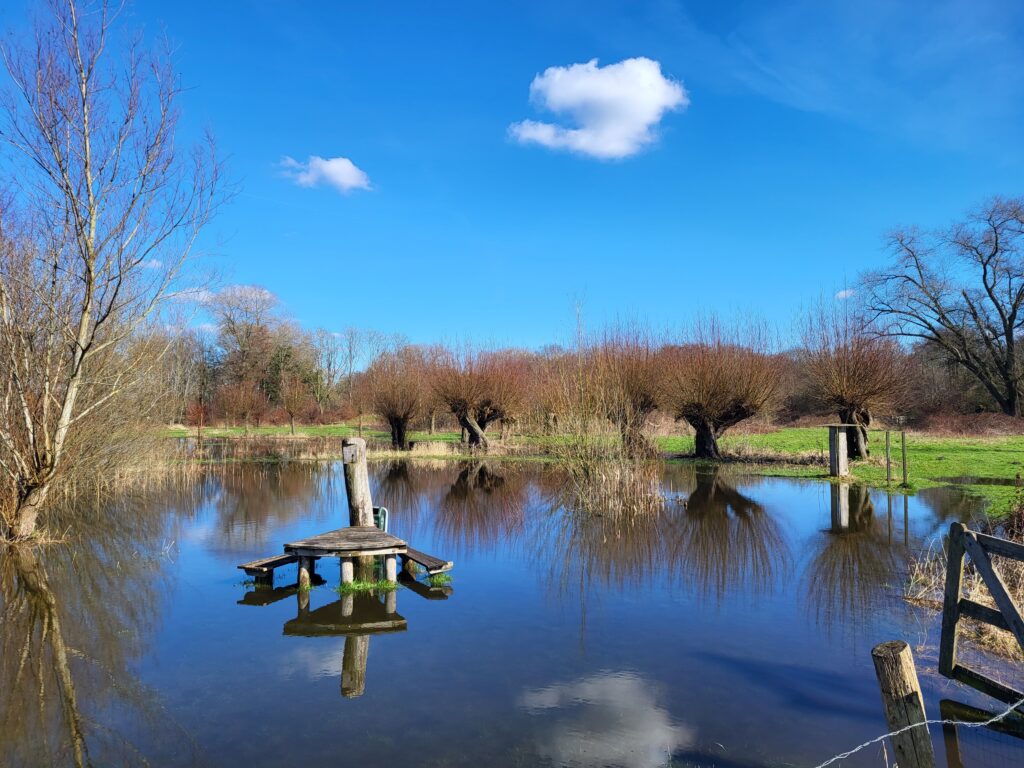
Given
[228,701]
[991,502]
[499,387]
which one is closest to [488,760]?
[228,701]

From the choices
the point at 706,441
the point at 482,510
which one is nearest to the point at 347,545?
the point at 482,510

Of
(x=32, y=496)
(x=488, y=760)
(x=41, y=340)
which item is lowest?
(x=488, y=760)

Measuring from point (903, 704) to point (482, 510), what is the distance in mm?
11182

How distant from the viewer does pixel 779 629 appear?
659 centimetres

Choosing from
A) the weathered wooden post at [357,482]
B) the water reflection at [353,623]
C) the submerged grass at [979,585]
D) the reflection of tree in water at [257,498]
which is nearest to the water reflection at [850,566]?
the submerged grass at [979,585]

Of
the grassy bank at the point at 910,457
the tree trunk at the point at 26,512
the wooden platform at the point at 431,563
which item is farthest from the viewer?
the grassy bank at the point at 910,457

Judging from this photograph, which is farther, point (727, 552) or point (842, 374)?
point (842, 374)

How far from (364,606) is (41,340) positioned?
709cm

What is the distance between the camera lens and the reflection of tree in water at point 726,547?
8.41m

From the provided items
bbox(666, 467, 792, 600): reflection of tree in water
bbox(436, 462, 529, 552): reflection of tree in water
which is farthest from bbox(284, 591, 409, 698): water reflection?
bbox(666, 467, 792, 600): reflection of tree in water

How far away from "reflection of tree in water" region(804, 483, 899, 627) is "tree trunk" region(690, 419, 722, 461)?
414 inches

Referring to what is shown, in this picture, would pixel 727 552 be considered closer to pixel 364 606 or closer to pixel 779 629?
pixel 779 629

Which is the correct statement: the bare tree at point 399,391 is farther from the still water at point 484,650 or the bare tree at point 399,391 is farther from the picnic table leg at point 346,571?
the picnic table leg at point 346,571

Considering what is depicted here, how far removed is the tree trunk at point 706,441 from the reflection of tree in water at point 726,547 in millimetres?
8763
